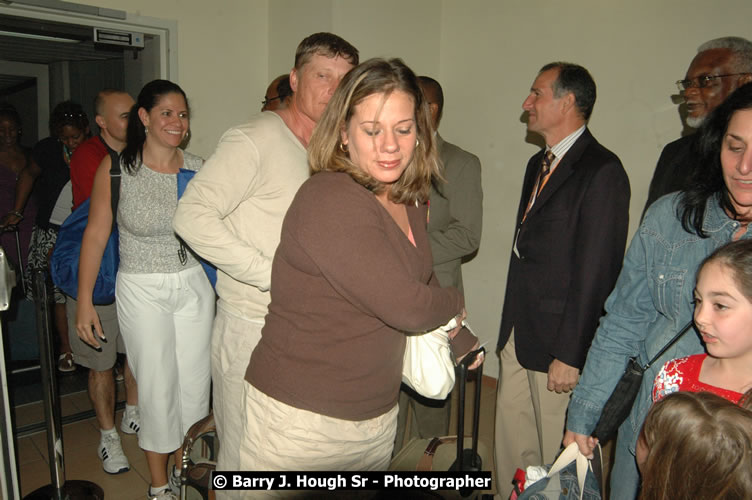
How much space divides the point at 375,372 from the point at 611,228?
1261 mm

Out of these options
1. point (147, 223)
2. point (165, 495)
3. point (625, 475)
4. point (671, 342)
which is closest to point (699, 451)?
point (671, 342)

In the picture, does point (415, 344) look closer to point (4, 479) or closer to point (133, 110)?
point (4, 479)

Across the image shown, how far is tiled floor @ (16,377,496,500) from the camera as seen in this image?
2.67 metres

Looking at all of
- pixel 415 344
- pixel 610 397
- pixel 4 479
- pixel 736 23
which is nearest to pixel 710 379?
pixel 610 397

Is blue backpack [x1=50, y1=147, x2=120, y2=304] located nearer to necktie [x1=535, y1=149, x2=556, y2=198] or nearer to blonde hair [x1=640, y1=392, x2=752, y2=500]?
necktie [x1=535, y1=149, x2=556, y2=198]

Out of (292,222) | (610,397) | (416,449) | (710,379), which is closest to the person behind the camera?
(292,222)

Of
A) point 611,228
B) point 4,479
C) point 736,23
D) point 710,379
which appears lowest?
point 4,479

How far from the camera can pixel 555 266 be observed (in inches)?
84.1

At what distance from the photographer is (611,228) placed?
1995 mm

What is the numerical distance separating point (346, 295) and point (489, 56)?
3.32 m

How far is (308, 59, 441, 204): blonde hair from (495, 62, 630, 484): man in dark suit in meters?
1.04

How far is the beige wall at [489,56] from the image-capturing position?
312 centimetres

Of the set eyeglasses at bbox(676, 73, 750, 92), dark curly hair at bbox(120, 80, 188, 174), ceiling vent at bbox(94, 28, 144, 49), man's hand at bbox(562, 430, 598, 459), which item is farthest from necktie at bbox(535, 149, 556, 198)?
ceiling vent at bbox(94, 28, 144, 49)

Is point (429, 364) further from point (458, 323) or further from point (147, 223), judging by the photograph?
point (147, 223)
